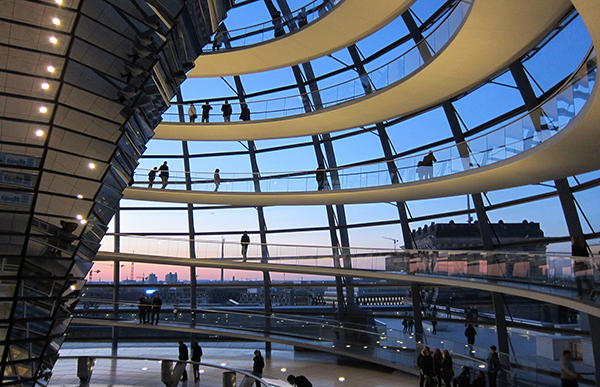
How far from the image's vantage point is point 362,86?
22.7 metres

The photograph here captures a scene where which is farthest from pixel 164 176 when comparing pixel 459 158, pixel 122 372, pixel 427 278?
pixel 459 158

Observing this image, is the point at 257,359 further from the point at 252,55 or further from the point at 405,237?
the point at 252,55

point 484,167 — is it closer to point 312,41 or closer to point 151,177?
point 312,41

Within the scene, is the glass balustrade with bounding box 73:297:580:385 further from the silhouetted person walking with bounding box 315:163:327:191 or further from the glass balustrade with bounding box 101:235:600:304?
the silhouetted person walking with bounding box 315:163:327:191

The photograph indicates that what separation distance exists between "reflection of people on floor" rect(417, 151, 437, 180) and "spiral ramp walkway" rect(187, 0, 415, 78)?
557 cm

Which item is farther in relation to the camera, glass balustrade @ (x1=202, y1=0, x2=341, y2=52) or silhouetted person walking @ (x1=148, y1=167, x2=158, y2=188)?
silhouetted person walking @ (x1=148, y1=167, x2=158, y2=188)

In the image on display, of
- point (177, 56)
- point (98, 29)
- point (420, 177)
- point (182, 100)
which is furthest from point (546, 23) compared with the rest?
point (182, 100)

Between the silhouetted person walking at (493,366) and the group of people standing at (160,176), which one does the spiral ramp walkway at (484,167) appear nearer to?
the group of people standing at (160,176)

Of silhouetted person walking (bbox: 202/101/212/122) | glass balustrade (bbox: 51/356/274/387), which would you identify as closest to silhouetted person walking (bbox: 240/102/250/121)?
silhouetted person walking (bbox: 202/101/212/122)

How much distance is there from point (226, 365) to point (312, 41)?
16.3 meters

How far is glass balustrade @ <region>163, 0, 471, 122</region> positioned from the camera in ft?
54.6

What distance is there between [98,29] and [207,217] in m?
22.2

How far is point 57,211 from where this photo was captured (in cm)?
1116

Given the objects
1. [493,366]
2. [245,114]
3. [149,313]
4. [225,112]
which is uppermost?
[225,112]
